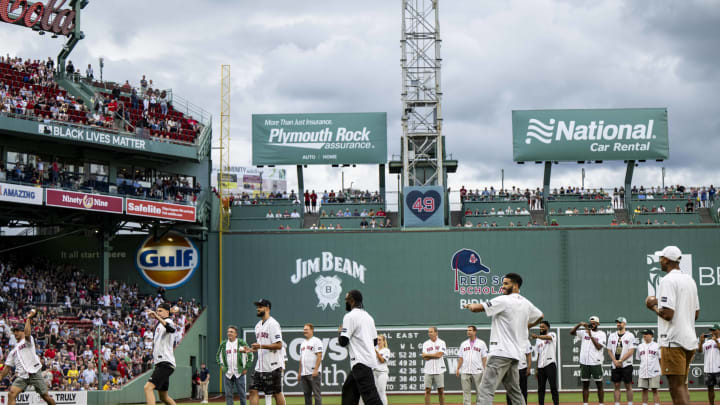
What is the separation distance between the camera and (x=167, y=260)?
139 feet

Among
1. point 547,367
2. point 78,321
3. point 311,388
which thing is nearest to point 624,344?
point 547,367

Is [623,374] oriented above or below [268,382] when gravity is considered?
Answer: below

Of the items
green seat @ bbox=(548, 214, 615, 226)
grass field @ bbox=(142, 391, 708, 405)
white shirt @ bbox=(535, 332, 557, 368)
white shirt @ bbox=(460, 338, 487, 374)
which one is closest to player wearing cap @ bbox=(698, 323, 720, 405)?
white shirt @ bbox=(535, 332, 557, 368)

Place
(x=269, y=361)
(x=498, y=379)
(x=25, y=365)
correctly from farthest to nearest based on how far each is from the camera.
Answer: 1. (x=25, y=365)
2. (x=269, y=361)
3. (x=498, y=379)

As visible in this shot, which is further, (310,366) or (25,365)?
(310,366)

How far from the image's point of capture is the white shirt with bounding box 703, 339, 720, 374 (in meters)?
21.8

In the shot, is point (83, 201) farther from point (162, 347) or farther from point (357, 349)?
point (357, 349)

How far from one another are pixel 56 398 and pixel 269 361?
1559 centimetres

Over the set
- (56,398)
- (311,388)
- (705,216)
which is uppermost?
(705,216)

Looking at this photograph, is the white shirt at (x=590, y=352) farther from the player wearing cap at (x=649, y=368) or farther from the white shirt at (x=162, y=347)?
the white shirt at (x=162, y=347)

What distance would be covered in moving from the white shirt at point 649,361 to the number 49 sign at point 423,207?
19677 millimetres

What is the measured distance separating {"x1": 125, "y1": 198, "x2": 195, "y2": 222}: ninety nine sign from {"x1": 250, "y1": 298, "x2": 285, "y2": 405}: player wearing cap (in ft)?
74.7

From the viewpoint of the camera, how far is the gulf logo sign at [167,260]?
42188mm

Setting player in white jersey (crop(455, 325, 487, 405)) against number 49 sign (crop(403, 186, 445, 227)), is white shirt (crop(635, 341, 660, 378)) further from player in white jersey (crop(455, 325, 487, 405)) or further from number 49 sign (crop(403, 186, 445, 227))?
number 49 sign (crop(403, 186, 445, 227))
